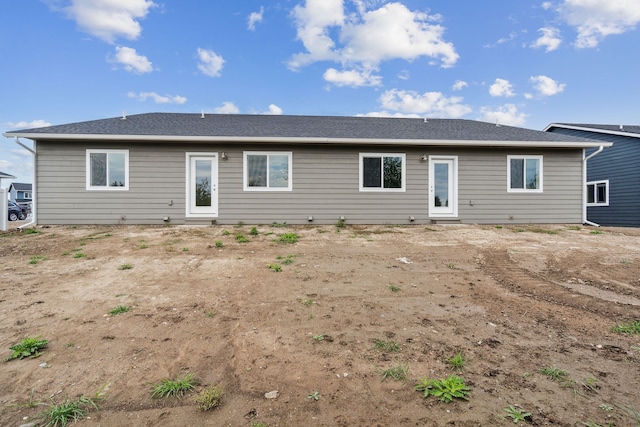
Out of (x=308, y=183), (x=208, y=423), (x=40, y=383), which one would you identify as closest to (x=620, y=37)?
(x=308, y=183)

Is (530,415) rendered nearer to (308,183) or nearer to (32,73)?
(308,183)

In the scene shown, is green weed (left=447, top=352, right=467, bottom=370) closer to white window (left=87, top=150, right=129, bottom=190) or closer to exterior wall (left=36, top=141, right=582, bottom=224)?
exterior wall (left=36, top=141, right=582, bottom=224)

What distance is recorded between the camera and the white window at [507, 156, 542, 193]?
10.6m

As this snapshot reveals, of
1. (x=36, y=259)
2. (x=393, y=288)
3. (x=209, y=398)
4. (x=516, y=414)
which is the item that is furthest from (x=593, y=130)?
(x=36, y=259)

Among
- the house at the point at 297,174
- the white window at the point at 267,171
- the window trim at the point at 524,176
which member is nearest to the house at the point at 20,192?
the house at the point at 297,174

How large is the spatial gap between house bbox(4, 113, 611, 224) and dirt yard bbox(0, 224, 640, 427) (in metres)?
3.74

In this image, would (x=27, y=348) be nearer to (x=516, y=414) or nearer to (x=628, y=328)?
(x=516, y=414)

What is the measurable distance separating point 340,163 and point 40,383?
8926mm

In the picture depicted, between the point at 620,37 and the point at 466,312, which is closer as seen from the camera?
the point at 466,312

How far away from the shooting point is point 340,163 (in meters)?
10.2

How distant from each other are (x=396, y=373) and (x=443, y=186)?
9.36 m

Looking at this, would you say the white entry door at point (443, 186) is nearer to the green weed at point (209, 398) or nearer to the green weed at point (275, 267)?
the green weed at point (275, 267)

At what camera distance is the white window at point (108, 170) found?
966 cm

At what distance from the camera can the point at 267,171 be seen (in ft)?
33.2
